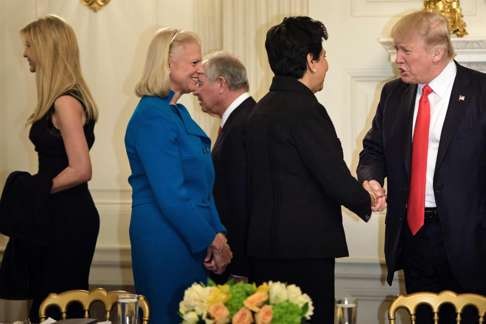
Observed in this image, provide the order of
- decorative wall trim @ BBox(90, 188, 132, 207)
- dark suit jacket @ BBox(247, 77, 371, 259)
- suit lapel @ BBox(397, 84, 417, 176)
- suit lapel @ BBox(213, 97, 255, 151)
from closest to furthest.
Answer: dark suit jacket @ BBox(247, 77, 371, 259) → suit lapel @ BBox(397, 84, 417, 176) → suit lapel @ BBox(213, 97, 255, 151) → decorative wall trim @ BBox(90, 188, 132, 207)

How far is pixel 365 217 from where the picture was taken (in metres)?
4.05

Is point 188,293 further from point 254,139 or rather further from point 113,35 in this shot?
point 113,35

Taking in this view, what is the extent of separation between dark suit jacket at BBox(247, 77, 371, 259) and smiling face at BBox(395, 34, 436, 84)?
0.45 metres

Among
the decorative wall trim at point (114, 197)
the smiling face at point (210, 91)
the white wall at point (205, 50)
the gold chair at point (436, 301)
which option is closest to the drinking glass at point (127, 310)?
the gold chair at point (436, 301)

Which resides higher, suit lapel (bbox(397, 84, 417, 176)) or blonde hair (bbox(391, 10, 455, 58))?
blonde hair (bbox(391, 10, 455, 58))

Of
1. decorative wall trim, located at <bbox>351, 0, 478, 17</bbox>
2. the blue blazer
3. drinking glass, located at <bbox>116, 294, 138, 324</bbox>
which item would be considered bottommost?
drinking glass, located at <bbox>116, 294, 138, 324</bbox>

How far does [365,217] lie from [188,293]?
177 cm

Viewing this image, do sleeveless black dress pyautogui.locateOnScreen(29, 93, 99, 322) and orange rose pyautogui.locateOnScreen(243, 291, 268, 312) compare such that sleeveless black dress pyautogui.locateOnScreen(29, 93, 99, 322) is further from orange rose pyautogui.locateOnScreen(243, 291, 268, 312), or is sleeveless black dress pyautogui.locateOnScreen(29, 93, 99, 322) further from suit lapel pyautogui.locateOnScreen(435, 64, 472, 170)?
orange rose pyautogui.locateOnScreen(243, 291, 268, 312)

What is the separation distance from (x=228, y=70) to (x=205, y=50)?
1.24 metres

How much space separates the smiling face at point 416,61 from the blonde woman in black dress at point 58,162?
1.32 metres

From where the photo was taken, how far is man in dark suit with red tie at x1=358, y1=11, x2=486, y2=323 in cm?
400

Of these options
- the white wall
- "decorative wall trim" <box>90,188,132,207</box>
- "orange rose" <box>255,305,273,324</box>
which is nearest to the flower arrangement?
"orange rose" <box>255,305,273,324</box>

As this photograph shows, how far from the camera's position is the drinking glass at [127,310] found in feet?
8.66

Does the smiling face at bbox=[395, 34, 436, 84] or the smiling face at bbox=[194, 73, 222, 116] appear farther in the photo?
the smiling face at bbox=[194, 73, 222, 116]
